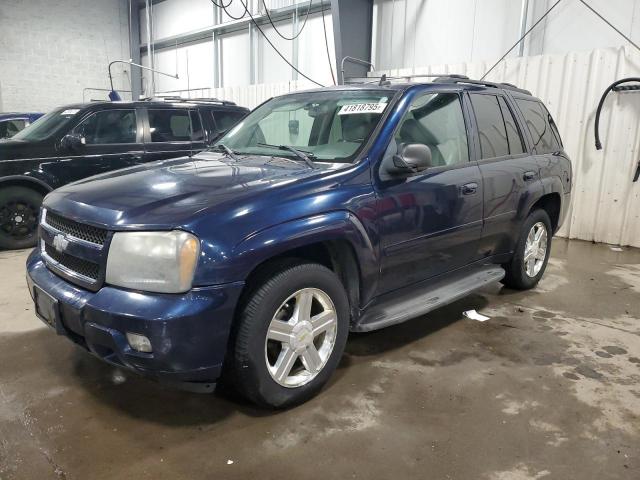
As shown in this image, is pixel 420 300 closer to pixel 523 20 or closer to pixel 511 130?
pixel 511 130

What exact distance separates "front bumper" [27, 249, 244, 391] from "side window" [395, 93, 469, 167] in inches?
61.3

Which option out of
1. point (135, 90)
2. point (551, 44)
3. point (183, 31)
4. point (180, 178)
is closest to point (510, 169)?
point (180, 178)

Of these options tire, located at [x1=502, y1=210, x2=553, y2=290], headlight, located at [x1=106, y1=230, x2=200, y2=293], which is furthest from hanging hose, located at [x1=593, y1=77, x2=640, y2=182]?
headlight, located at [x1=106, y1=230, x2=200, y2=293]

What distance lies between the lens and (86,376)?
116 inches

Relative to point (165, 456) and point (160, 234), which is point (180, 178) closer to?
point (160, 234)

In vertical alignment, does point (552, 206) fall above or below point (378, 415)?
above

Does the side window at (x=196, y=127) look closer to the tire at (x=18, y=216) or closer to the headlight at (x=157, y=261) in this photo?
the tire at (x=18, y=216)

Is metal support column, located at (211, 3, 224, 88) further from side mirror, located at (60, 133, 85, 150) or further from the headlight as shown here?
the headlight

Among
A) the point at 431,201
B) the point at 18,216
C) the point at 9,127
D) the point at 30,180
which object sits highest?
the point at 9,127

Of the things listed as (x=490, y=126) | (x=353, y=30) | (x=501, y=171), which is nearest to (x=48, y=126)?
(x=490, y=126)

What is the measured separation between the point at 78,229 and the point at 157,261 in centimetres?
62

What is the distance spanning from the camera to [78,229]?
8.05 feet

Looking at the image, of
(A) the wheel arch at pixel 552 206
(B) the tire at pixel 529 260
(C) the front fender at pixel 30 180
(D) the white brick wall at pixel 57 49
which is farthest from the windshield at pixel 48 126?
(D) the white brick wall at pixel 57 49

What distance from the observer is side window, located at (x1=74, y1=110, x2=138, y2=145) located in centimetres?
597
